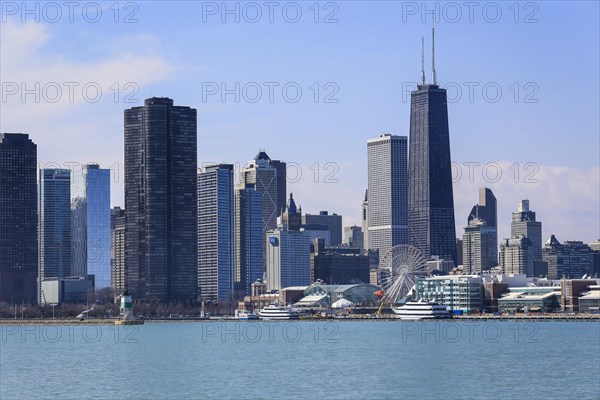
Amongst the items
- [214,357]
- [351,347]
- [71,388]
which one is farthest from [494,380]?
[351,347]

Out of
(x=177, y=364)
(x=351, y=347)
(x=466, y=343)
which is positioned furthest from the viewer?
(x=466, y=343)

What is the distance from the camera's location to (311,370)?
4496 inches

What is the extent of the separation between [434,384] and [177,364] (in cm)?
3627

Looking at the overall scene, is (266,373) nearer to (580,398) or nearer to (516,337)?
(580,398)

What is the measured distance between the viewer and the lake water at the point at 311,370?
93.4m

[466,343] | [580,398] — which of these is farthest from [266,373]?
[466,343]

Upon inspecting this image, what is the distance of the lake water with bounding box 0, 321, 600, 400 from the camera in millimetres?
93375

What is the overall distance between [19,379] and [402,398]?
3560 cm

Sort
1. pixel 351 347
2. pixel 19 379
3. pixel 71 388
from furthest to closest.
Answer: pixel 351 347
pixel 19 379
pixel 71 388

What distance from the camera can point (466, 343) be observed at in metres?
168

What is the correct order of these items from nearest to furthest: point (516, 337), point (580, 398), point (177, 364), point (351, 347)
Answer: point (580, 398)
point (177, 364)
point (351, 347)
point (516, 337)

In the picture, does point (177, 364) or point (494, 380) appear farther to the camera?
point (177, 364)

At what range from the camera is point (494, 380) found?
102000mm

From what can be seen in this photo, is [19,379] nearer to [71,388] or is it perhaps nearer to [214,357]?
[71,388]
